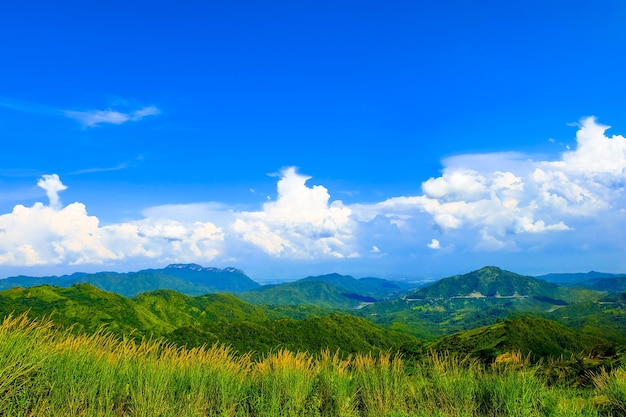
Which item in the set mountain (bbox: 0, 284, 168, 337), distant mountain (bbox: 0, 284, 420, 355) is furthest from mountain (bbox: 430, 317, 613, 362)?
mountain (bbox: 0, 284, 168, 337)

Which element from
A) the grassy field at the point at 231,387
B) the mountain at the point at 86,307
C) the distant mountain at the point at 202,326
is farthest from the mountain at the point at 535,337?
the mountain at the point at 86,307

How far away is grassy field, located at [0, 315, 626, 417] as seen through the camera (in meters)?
9.47

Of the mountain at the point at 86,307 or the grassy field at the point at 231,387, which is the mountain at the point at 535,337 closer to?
the grassy field at the point at 231,387

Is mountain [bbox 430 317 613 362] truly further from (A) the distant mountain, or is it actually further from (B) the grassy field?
(B) the grassy field

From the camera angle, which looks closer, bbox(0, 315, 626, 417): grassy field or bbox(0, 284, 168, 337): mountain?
bbox(0, 315, 626, 417): grassy field

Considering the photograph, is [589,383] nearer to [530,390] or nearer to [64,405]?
[530,390]

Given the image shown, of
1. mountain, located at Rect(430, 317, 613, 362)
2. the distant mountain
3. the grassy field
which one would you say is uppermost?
the grassy field

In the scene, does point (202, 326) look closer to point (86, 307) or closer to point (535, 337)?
point (86, 307)

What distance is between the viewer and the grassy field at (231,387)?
9469 millimetres

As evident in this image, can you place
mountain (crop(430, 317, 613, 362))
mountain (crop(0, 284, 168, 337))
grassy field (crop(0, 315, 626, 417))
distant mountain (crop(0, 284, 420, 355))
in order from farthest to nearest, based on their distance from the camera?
mountain (crop(0, 284, 168, 337)) → distant mountain (crop(0, 284, 420, 355)) → mountain (crop(430, 317, 613, 362)) → grassy field (crop(0, 315, 626, 417))

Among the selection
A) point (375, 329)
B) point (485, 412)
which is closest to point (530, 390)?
point (485, 412)

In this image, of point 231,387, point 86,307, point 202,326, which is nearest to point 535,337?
point 231,387

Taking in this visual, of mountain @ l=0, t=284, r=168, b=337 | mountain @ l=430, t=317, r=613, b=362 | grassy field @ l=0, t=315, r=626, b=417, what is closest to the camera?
grassy field @ l=0, t=315, r=626, b=417

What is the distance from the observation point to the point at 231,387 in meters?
11.4
